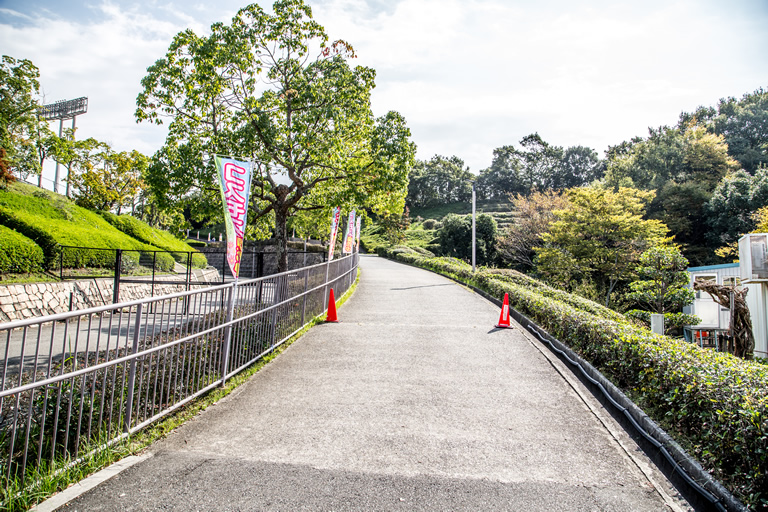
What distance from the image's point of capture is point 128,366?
14.2ft

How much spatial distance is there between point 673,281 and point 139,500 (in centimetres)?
1702

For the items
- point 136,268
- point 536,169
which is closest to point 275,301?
point 136,268

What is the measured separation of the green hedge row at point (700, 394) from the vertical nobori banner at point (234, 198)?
5.40m

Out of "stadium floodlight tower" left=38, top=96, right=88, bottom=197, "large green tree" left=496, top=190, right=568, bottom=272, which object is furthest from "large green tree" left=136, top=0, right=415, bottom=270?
"stadium floodlight tower" left=38, top=96, right=88, bottom=197

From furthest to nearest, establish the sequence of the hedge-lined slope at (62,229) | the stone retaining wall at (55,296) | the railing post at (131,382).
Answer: the hedge-lined slope at (62,229)
the stone retaining wall at (55,296)
the railing post at (131,382)

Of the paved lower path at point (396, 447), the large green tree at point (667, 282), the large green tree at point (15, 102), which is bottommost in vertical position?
the paved lower path at point (396, 447)

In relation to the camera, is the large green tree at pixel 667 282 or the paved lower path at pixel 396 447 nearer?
the paved lower path at pixel 396 447

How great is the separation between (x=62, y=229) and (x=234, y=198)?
1272 centimetres

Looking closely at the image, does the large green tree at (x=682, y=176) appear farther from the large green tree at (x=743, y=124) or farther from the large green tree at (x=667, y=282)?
the large green tree at (x=667, y=282)

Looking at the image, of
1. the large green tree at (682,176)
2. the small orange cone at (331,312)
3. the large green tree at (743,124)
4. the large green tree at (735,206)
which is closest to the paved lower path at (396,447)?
the small orange cone at (331,312)

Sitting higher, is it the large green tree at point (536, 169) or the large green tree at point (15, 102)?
the large green tree at point (536, 169)

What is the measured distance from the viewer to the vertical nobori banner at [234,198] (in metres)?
6.50

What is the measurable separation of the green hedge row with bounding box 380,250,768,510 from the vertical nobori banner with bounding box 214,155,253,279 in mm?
5405

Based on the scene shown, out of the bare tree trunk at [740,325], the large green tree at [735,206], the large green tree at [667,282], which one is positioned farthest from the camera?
the large green tree at [735,206]
